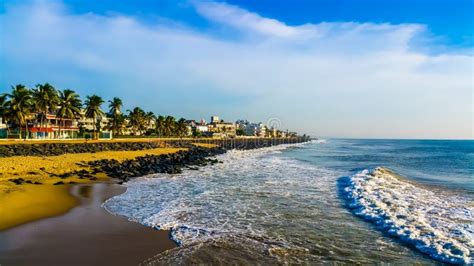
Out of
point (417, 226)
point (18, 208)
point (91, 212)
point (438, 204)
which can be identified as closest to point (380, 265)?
point (417, 226)

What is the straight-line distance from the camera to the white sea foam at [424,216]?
8.85 metres

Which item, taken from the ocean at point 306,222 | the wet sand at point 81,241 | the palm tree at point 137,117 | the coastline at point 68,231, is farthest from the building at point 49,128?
the wet sand at point 81,241

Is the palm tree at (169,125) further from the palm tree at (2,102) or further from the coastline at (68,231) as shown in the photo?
the coastline at (68,231)

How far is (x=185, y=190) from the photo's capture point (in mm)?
18641

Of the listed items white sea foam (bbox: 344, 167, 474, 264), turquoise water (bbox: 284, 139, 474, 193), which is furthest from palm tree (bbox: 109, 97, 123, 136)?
white sea foam (bbox: 344, 167, 474, 264)

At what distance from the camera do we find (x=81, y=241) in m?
8.87

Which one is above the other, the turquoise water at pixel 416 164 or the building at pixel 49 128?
the building at pixel 49 128

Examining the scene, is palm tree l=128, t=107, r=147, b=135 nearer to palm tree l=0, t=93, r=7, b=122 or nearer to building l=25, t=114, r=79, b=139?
building l=25, t=114, r=79, b=139

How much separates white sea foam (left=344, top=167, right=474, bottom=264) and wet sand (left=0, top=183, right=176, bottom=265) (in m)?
7.15

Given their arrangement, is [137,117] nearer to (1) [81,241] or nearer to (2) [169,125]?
(2) [169,125]

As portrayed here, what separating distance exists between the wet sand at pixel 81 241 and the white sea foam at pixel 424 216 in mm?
7153

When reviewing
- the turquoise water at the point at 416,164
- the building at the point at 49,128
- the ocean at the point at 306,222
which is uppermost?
the building at the point at 49,128

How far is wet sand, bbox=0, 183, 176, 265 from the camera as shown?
765cm

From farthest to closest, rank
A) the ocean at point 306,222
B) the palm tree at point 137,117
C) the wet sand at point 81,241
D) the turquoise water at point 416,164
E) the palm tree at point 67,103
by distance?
the palm tree at point 137,117 → the palm tree at point 67,103 → the turquoise water at point 416,164 → the ocean at point 306,222 → the wet sand at point 81,241
